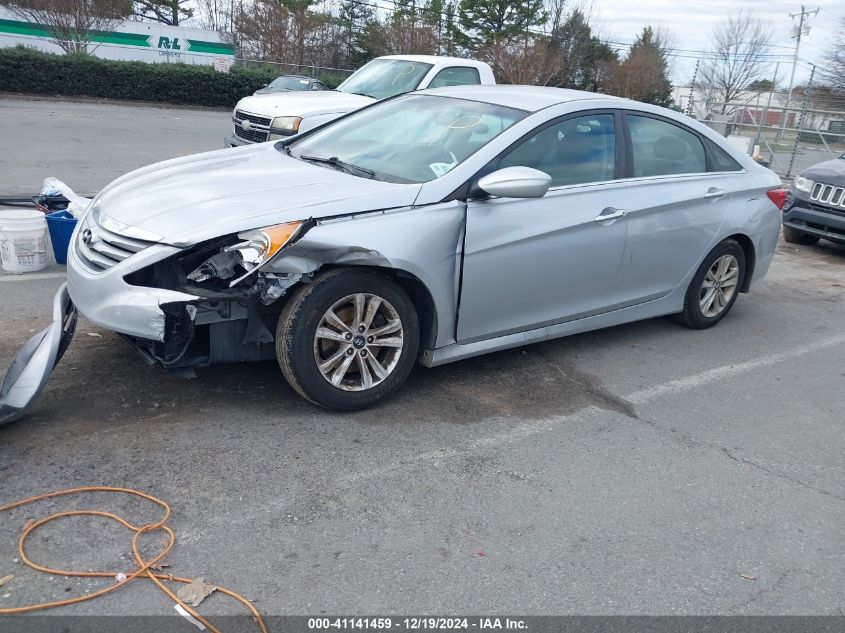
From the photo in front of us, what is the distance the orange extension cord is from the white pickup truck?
6.59 meters

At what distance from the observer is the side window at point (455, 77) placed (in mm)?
10492

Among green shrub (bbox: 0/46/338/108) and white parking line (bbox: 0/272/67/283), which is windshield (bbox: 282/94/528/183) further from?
green shrub (bbox: 0/46/338/108)

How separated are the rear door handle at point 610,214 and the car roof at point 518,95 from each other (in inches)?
29.9

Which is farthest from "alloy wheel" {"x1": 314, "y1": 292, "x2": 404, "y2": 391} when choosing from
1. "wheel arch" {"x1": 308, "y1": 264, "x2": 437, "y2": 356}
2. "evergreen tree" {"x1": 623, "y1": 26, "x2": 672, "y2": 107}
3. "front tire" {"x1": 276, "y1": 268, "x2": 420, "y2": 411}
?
"evergreen tree" {"x1": 623, "y1": 26, "x2": 672, "y2": 107}

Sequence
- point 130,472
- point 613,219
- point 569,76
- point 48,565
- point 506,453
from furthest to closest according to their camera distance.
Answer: point 569,76 < point 613,219 < point 506,453 < point 130,472 < point 48,565

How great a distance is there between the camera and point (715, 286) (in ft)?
20.4

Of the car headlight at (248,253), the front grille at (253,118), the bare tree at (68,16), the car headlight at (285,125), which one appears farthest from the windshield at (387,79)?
the bare tree at (68,16)

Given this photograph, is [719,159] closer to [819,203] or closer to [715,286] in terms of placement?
[715,286]

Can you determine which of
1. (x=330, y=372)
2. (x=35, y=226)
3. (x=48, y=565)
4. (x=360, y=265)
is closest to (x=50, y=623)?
(x=48, y=565)

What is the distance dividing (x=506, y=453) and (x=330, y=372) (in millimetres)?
1003

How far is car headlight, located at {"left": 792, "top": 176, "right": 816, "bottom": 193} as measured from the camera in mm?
9820

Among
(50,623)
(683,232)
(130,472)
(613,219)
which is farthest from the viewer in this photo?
(683,232)

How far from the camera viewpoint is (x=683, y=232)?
5.63m

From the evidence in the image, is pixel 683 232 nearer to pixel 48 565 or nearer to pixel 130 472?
pixel 130 472
